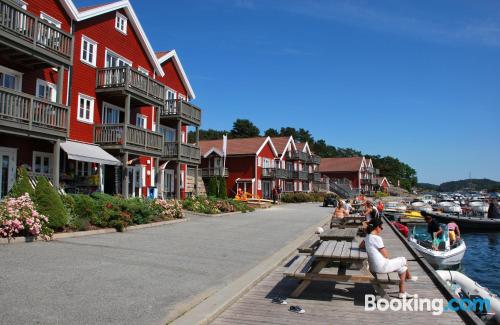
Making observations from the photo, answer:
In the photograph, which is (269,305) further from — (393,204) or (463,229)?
(393,204)

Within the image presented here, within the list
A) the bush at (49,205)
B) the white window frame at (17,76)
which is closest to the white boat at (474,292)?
the bush at (49,205)

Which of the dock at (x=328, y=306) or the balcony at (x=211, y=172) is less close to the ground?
the balcony at (x=211, y=172)

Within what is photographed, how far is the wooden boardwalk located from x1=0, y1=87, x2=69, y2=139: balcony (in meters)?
11.6

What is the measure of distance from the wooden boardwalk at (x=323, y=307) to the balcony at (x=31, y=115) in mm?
11571

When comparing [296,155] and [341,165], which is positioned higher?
[341,165]

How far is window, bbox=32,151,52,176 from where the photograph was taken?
1908 centimetres

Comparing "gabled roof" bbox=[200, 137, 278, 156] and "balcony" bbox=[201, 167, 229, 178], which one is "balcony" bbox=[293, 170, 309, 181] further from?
"balcony" bbox=[201, 167, 229, 178]

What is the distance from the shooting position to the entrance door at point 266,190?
175ft

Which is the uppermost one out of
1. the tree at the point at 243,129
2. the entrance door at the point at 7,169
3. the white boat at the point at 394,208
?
the tree at the point at 243,129

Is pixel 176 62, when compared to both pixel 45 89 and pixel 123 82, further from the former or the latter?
pixel 45 89

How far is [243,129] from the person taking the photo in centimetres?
11512

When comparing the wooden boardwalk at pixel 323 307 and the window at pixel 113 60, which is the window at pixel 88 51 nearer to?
the window at pixel 113 60

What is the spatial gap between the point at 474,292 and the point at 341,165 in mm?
83233

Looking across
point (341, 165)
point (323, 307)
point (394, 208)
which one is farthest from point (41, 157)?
point (341, 165)
